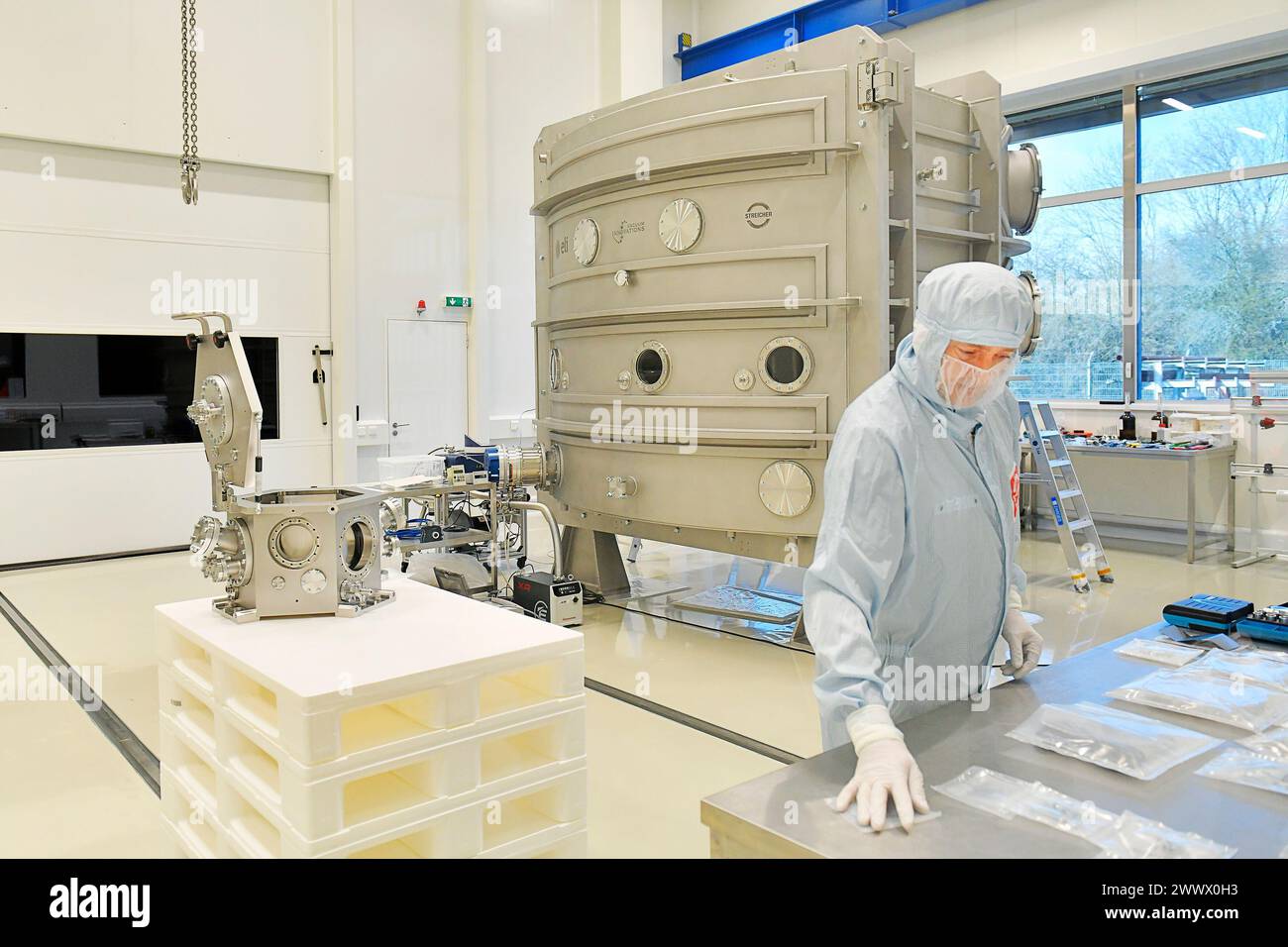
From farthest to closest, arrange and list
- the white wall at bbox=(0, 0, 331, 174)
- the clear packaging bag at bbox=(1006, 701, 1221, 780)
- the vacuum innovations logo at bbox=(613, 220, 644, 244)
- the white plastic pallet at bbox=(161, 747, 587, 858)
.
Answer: the white wall at bbox=(0, 0, 331, 174), the vacuum innovations logo at bbox=(613, 220, 644, 244), the white plastic pallet at bbox=(161, 747, 587, 858), the clear packaging bag at bbox=(1006, 701, 1221, 780)

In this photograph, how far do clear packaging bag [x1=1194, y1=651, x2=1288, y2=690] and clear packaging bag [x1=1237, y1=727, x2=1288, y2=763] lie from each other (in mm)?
232

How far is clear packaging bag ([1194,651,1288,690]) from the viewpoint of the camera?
179 cm

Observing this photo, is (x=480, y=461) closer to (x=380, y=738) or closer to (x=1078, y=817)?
(x=380, y=738)

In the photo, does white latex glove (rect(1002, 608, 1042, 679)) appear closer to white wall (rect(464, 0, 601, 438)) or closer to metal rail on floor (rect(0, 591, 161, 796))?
metal rail on floor (rect(0, 591, 161, 796))

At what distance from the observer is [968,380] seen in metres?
1.75

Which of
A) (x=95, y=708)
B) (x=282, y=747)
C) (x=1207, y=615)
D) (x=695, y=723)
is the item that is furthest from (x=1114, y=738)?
(x=95, y=708)

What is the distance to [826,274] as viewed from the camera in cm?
447

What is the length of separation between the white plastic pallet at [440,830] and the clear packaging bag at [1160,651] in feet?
3.92

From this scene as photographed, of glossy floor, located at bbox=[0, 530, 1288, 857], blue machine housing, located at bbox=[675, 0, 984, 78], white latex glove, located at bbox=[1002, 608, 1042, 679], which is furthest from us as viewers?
blue machine housing, located at bbox=[675, 0, 984, 78]

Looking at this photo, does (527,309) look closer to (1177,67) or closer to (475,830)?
(1177,67)

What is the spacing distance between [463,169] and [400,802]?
8.18m

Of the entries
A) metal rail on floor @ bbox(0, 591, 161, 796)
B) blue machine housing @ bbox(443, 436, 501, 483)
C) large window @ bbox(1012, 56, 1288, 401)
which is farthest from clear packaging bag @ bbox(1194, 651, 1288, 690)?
large window @ bbox(1012, 56, 1288, 401)

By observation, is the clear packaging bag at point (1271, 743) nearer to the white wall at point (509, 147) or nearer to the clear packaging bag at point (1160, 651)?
the clear packaging bag at point (1160, 651)

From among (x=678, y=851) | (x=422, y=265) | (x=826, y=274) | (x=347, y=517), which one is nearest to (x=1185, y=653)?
(x=678, y=851)
